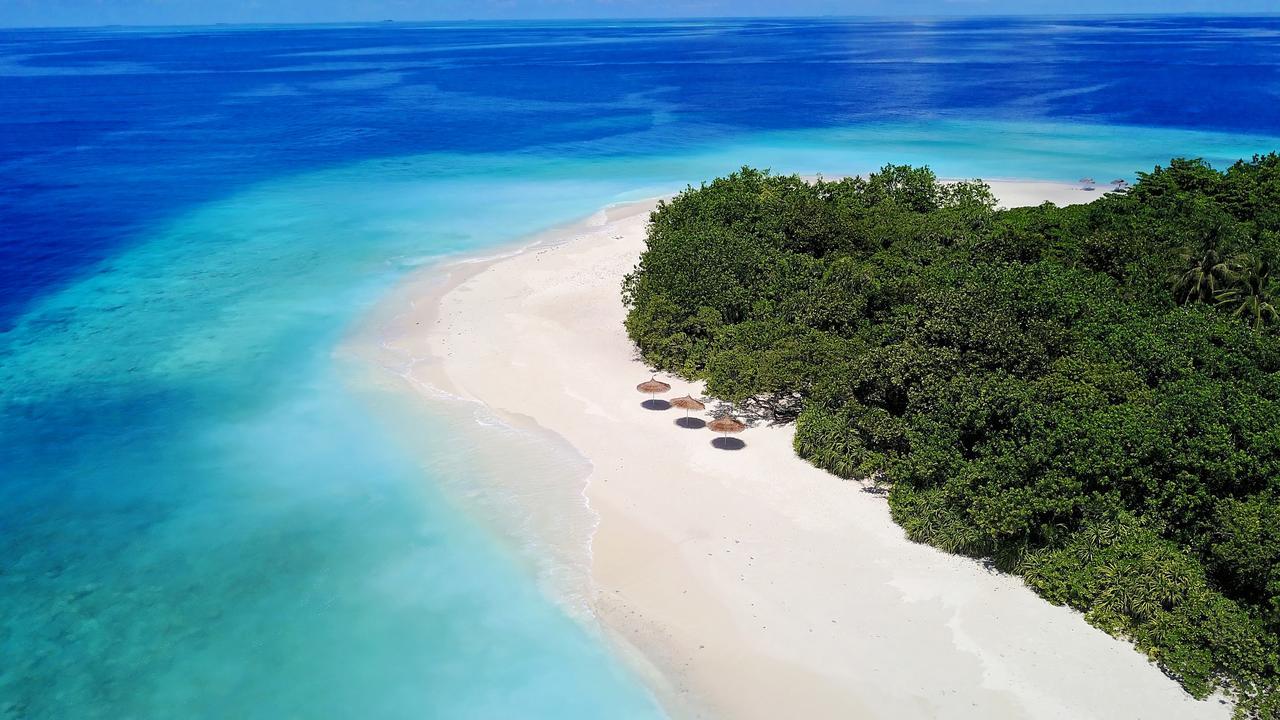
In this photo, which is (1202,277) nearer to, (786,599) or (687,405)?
(687,405)

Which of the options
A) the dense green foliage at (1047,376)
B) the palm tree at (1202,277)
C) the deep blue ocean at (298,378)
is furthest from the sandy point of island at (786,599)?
the palm tree at (1202,277)

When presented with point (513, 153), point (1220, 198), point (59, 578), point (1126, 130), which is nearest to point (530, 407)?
point (59, 578)

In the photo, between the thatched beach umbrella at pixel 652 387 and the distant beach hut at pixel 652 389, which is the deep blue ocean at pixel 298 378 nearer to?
the distant beach hut at pixel 652 389

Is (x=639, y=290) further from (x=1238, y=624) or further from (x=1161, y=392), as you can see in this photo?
(x=1238, y=624)

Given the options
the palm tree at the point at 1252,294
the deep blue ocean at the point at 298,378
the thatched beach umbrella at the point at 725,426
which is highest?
the palm tree at the point at 1252,294

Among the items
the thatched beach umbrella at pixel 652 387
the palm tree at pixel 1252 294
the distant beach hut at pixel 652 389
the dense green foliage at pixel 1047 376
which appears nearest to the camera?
the dense green foliage at pixel 1047 376

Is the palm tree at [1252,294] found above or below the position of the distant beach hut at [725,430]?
above

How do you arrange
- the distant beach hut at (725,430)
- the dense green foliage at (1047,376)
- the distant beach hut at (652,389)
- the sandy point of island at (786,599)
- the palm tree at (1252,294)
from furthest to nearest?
the distant beach hut at (652,389), the distant beach hut at (725,430), the palm tree at (1252,294), the dense green foliage at (1047,376), the sandy point of island at (786,599)
